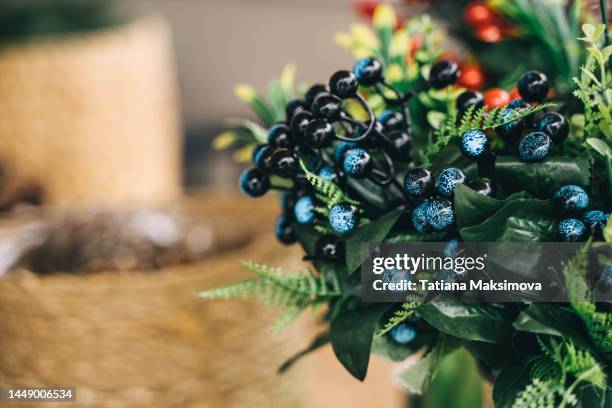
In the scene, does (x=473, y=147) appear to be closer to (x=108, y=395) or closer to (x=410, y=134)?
(x=410, y=134)

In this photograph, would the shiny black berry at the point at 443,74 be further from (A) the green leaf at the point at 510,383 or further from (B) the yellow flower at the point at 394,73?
(A) the green leaf at the point at 510,383

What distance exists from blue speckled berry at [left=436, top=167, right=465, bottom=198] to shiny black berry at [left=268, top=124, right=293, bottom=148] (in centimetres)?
10

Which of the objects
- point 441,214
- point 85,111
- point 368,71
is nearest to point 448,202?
point 441,214

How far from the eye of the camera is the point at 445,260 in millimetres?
377

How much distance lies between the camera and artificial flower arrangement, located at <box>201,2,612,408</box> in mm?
354

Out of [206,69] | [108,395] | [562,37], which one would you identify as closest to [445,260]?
[562,37]

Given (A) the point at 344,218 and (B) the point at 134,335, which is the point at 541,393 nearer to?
(A) the point at 344,218

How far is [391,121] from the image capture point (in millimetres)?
428

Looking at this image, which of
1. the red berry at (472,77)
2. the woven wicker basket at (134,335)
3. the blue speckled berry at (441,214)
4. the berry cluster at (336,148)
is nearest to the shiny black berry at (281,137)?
the berry cluster at (336,148)

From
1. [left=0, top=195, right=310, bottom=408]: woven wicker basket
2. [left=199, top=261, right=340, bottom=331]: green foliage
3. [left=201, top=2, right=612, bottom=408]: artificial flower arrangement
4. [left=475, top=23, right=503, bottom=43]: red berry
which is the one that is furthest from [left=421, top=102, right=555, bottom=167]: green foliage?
[left=0, top=195, right=310, bottom=408]: woven wicker basket

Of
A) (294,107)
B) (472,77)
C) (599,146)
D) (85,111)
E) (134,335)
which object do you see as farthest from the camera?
(85,111)

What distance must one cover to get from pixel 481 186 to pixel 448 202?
2 centimetres

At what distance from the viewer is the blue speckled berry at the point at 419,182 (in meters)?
0.36

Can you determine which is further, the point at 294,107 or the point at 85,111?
the point at 85,111
